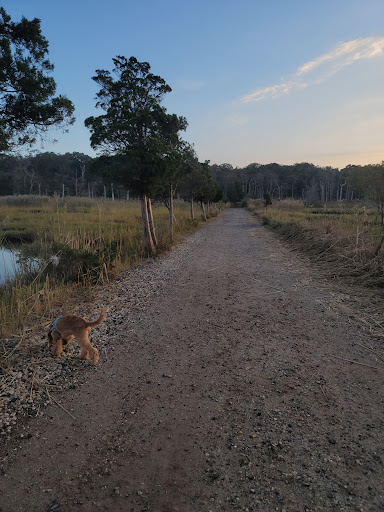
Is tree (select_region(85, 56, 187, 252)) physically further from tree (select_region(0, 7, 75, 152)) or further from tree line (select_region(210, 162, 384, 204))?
tree line (select_region(210, 162, 384, 204))

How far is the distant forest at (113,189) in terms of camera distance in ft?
180

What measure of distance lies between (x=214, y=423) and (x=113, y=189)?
31632 mm

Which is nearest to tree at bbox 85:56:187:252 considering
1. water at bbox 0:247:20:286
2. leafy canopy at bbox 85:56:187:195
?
leafy canopy at bbox 85:56:187:195

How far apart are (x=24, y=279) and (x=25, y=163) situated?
213 ft

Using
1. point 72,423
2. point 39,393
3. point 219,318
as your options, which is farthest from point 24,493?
point 219,318

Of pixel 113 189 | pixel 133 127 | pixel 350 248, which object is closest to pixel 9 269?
pixel 133 127

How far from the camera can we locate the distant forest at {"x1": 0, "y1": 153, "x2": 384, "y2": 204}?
54781mm

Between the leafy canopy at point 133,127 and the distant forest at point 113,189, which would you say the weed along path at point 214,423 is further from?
the distant forest at point 113,189

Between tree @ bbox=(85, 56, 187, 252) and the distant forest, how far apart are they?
27493 millimetres

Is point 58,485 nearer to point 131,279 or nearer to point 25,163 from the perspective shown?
point 131,279

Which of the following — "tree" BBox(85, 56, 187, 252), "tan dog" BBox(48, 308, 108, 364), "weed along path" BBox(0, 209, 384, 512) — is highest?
"tree" BBox(85, 56, 187, 252)

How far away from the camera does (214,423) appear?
2.65m

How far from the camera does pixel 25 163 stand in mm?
61125

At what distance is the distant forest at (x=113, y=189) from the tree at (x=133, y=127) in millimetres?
27493
